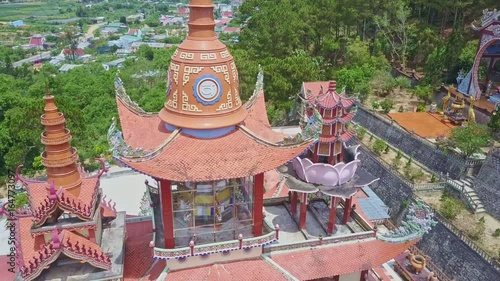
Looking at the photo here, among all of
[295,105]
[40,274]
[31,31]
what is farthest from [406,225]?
[31,31]

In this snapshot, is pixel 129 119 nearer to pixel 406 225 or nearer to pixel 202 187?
pixel 202 187

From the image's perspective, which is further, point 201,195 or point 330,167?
point 330,167

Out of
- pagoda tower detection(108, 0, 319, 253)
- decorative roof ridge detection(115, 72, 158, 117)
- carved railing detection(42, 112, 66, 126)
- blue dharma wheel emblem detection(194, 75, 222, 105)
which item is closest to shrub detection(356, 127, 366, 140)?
pagoda tower detection(108, 0, 319, 253)

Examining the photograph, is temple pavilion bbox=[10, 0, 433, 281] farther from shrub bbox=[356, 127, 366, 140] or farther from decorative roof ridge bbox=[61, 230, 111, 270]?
shrub bbox=[356, 127, 366, 140]

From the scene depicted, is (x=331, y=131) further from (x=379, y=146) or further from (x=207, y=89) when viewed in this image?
(x=379, y=146)

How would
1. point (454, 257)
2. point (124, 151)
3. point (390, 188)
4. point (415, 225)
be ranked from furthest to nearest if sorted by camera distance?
point (390, 188)
point (454, 257)
point (415, 225)
point (124, 151)

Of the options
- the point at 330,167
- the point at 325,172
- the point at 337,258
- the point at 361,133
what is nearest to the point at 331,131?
the point at 330,167

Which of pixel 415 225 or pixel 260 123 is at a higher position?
pixel 260 123
